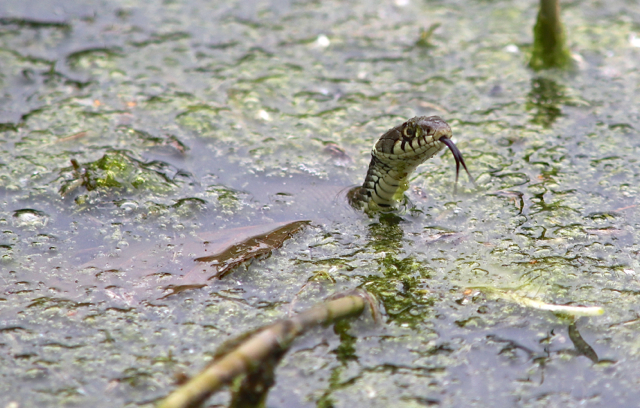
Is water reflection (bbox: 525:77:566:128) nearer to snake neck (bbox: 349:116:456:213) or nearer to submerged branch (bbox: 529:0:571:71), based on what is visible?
submerged branch (bbox: 529:0:571:71)

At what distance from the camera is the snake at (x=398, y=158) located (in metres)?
2.82

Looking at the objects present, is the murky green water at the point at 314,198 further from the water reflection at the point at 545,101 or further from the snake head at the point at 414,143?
the snake head at the point at 414,143

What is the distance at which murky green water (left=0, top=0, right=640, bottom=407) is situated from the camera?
224cm

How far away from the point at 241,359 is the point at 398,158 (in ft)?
4.82

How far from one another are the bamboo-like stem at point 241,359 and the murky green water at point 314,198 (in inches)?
13.8

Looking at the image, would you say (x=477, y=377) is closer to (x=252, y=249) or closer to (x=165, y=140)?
(x=252, y=249)

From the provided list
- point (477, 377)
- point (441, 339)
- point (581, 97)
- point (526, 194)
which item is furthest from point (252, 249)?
point (581, 97)

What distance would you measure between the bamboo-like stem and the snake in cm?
111

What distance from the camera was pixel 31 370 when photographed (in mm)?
2186

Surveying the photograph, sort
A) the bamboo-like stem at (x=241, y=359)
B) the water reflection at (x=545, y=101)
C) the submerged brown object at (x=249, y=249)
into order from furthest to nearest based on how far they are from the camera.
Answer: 1. the water reflection at (x=545, y=101)
2. the submerged brown object at (x=249, y=249)
3. the bamboo-like stem at (x=241, y=359)

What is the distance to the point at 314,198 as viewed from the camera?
3.24m

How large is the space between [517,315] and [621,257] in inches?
26.0

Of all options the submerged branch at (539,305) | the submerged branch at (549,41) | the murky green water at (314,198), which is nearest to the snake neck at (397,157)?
the murky green water at (314,198)

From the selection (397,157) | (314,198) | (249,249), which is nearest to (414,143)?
(397,157)
